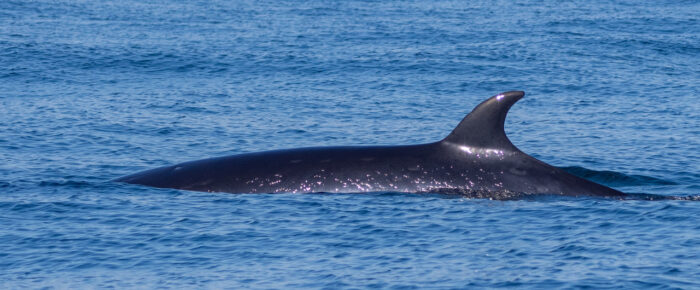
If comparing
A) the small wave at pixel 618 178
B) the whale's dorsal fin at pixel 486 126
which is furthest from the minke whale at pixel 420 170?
the small wave at pixel 618 178

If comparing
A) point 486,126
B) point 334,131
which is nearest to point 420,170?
point 486,126

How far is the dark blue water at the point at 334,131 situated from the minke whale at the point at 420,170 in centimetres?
24

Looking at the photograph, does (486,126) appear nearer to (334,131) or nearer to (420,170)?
(420,170)

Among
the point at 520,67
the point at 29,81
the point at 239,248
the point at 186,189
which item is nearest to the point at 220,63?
the point at 29,81

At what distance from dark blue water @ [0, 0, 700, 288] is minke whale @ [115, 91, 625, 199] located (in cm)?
24

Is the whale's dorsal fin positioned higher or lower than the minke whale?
higher

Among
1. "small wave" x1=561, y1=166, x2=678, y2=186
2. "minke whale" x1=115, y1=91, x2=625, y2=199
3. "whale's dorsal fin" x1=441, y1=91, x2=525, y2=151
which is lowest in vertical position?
"small wave" x1=561, y1=166, x2=678, y2=186

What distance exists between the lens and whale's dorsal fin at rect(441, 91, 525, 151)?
12.6 m

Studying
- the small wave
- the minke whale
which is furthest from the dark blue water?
the minke whale

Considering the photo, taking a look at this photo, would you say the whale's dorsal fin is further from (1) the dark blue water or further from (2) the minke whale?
(1) the dark blue water

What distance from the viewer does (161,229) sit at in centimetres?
1238

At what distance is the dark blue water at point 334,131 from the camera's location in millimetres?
11094

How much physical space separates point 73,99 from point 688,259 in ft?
51.5

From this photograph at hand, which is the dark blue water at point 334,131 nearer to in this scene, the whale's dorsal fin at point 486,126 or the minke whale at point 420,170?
the minke whale at point 420,170
